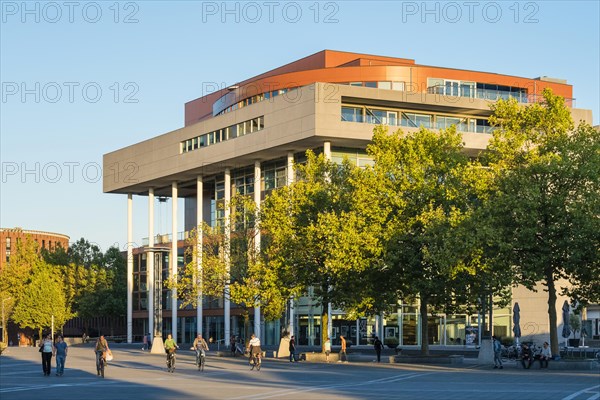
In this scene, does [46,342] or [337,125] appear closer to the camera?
[46,342]

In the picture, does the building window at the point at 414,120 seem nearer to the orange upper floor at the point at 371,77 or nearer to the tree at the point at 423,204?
the orange upper floor at the point at 371,77

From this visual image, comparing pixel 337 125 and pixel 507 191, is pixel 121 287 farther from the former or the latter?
pixel 507 191

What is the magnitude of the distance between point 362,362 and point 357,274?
4858 millimetres

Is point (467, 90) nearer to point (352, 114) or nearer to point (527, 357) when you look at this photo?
point (352, 114)

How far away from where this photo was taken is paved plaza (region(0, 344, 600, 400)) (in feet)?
99.0

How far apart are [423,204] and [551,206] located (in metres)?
10.0

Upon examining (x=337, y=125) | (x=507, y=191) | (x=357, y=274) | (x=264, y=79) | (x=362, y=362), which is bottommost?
(x=362, y=362)

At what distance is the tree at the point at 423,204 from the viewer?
179 feet

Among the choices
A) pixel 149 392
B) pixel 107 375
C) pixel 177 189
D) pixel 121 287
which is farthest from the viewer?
pixel 121 287

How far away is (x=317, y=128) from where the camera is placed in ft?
255

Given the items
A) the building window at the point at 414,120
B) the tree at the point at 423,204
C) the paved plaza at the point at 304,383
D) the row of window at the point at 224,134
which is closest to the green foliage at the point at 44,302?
the row of window at the point at 224,134

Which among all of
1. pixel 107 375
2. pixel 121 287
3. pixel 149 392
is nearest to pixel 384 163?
pixel 107 375

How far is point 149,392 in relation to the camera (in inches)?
1250

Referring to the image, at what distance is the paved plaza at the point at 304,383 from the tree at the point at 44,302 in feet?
225
